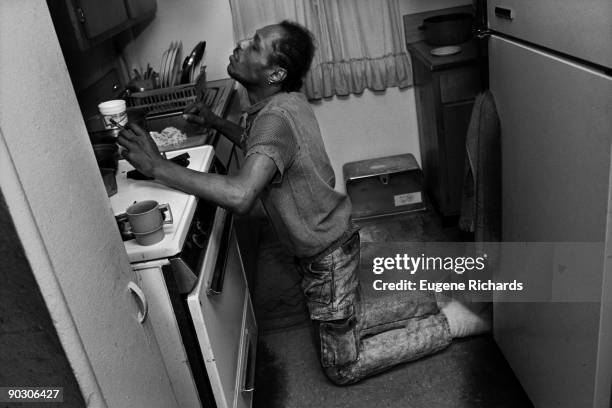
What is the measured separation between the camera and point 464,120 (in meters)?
2.74

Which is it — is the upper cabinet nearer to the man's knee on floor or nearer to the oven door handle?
the oven door handle

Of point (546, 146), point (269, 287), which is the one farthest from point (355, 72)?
point (546, 146)

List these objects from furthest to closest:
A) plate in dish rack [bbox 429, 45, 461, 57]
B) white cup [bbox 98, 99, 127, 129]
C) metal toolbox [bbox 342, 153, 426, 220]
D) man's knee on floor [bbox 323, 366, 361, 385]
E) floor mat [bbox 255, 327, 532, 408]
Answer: metal toolbox [bbox 342, 153, 426, 220]
plate in dish rack [bbox 429, 45, 461, 57]
man's knee on floor [bbox 323, 366, 361, 385]
floor mat [bbox 255, 327, 532, 408]
white cup [bbox 98, 99, 127, 129]

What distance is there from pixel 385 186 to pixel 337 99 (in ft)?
2.01

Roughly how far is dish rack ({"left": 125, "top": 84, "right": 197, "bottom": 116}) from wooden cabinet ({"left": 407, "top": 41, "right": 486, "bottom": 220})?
1.20 meters

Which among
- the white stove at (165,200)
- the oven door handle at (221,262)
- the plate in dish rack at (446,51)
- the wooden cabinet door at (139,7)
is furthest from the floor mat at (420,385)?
the wooden cabinet door at (139,7)

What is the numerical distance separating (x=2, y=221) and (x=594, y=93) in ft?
3.65

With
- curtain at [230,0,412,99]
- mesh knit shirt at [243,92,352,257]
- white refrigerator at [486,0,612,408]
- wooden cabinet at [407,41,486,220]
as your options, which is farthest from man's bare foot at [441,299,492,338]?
curtain at [230,0,412,99]

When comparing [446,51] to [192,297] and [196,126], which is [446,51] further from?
[192,297]

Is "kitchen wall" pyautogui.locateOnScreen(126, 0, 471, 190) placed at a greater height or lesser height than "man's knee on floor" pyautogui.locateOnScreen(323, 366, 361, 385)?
greater

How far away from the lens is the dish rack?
2.32 metres

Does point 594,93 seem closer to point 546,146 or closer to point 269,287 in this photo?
point 546,146

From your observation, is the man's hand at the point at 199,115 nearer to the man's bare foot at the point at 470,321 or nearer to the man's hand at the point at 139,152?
the man's hand at the point at 139,152

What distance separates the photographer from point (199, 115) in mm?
2207
